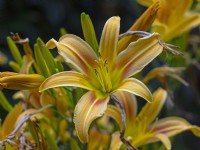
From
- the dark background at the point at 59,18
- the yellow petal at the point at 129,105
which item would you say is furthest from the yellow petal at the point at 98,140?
the dark background at the point at 59,18

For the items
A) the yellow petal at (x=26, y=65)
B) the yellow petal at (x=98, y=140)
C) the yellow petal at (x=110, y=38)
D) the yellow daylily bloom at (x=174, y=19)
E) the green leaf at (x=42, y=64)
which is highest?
the yellow petal at (x=110, y=38)

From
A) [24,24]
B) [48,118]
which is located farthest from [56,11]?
[48,118]

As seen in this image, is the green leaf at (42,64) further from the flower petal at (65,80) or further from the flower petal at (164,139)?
the flower petal at (164,139)

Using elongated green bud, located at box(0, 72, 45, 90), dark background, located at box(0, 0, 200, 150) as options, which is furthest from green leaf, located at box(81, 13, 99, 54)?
dark background, located at box(0, 0, 200, 150)

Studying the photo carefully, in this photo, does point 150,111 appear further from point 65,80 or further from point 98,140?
point 65,80

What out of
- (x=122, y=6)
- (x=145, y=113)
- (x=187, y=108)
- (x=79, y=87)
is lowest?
(x=187, y=108)

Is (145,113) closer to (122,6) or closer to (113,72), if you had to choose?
(113,72)
